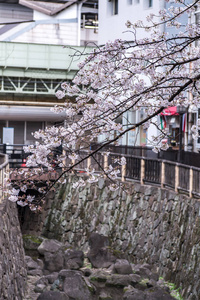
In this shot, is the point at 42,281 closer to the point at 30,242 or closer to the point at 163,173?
the point at 163,173

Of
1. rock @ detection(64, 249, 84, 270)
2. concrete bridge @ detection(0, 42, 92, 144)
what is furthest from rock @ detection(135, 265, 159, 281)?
concrete bridge @ detection(0, 42, 92, 144)

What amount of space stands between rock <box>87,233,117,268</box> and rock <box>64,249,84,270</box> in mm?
357

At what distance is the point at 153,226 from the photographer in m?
22.1

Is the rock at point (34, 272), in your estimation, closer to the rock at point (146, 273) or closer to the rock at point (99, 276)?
the rock at point (99, 276)

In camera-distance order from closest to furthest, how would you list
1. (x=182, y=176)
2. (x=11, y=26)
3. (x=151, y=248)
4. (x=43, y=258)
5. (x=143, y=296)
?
(x=143, y=296) → (x=182, y=176) → (x=151, y=248) → (x=43, y=258) → (x=11, y=26)

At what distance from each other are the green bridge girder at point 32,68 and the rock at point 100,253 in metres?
17.9

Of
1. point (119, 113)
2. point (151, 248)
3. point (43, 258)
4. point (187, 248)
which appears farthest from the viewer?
point (43, 258)

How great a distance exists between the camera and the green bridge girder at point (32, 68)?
40406mm

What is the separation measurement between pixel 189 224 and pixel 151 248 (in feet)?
9.48

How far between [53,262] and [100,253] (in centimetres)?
163

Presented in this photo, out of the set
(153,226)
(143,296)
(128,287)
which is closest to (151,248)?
(153,226)

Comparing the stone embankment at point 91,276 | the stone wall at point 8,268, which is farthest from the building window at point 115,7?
the stone wall at point 8,268

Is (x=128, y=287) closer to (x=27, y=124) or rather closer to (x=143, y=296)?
(x=143, y=296)

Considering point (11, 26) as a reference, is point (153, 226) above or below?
below
